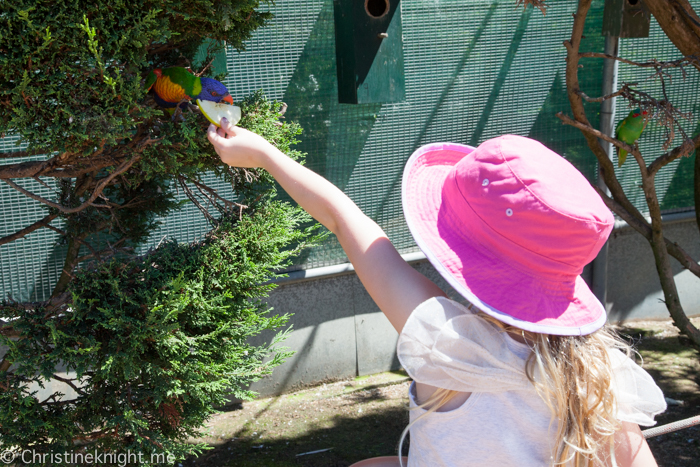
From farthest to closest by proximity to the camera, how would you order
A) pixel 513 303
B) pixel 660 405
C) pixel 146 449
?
pixel 146 449, pixel 660 405, pixel 513 303

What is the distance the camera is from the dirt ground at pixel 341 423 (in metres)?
3.11

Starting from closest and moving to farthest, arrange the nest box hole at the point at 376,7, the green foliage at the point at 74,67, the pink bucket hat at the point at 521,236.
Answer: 1. the pink bucket hat at the point at 521,236
2. the green foliage at the point at 74,67
3. the nest box hole at the point at 376,7

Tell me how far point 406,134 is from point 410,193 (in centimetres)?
293

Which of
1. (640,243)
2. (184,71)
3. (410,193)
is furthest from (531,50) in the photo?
(410,193)

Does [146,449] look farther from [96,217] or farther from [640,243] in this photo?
[640,243]

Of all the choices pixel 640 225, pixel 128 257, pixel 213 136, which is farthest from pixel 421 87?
pixel 213 136

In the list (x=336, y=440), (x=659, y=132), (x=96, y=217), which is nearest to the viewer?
(x=96, y=217)

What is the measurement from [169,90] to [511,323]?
128 centimetres

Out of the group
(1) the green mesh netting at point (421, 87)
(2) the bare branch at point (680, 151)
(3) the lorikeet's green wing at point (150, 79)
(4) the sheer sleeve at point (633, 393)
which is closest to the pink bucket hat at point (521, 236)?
(4) the sheer sleeve at point (633, 393)

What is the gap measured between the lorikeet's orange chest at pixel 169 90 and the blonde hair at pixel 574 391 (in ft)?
3.82

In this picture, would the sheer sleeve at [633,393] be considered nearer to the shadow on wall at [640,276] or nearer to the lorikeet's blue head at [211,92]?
the lorikeet's blue head at [211,92]

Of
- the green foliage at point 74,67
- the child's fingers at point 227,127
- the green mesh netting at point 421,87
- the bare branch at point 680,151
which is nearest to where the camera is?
the green foliage at point 74,67

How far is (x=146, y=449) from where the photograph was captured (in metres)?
1.85

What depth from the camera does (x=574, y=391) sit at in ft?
3.25
